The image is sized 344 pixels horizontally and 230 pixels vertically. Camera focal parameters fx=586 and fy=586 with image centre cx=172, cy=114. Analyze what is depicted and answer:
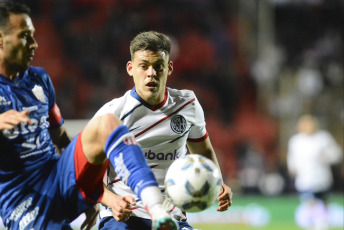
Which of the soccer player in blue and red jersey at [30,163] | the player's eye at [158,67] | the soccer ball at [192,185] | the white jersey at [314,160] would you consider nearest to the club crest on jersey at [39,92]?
the soccer player in blue and red jersey at [30,163]

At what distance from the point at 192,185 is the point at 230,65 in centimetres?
1165

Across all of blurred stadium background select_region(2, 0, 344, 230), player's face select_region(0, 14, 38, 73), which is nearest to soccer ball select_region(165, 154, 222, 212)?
player's face select_region(0, 14, 38, 73)

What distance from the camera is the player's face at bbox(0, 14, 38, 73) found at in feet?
12.0

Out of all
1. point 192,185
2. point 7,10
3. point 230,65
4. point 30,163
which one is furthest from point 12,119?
point 230,65

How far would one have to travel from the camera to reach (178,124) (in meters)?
4.11

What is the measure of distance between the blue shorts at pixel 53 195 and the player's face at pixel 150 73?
71 centimetres

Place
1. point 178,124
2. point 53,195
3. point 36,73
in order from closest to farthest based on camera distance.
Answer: point 53,195, point 36,73, point 178,124

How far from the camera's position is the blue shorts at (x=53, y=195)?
356 centimetres

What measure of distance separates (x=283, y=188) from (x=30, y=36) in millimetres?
10230

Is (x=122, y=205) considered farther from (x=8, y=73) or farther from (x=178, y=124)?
(x=8, y=73)

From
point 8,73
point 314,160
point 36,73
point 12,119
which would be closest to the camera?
point 12,119

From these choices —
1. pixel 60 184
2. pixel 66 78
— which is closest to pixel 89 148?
pixel 60 184

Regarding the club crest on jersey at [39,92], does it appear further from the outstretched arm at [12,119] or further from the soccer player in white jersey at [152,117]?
the outstretched arm at [12,119]

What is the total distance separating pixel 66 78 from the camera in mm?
13586
